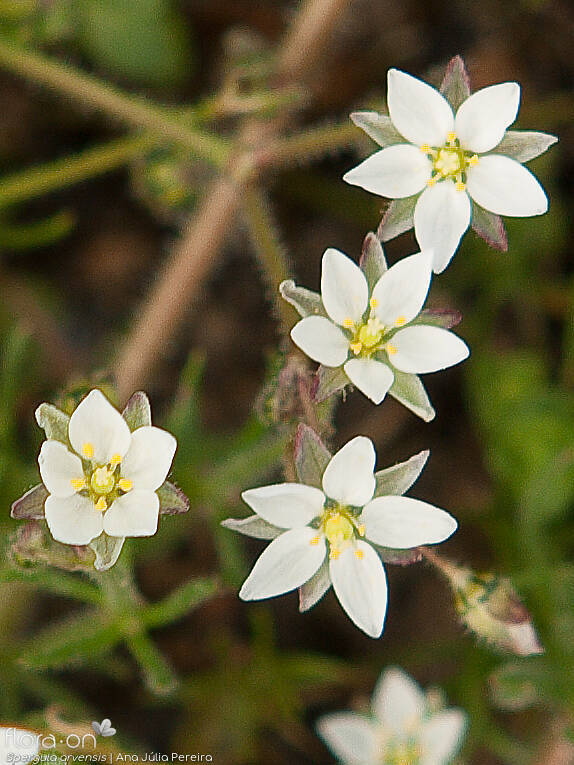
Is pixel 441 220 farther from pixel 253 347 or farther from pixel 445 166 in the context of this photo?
pixel 253 347

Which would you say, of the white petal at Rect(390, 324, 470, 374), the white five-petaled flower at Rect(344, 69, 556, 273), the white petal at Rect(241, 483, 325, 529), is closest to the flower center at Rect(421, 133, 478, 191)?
the white five-petaled flower at Rect(344, 69, 556, 273)

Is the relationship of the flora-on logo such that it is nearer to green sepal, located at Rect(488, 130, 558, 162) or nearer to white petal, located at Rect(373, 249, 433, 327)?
white petal, located at Rect(373, 249, 433, 327)

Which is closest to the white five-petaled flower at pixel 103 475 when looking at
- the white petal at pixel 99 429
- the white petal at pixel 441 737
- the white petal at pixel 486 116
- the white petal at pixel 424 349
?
the white petal at pixel 99 429

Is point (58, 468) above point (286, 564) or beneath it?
above

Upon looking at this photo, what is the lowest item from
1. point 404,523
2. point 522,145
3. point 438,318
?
point 404,523

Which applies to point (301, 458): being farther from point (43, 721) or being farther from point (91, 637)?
point (43, 721)

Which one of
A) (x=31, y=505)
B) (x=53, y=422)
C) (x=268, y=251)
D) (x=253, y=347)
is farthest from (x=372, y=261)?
(x=253, y=347)

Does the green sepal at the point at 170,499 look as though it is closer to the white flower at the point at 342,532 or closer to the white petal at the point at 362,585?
the white flower at the point at 342,532

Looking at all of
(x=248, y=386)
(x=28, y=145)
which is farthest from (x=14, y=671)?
(x=28, y=145)
